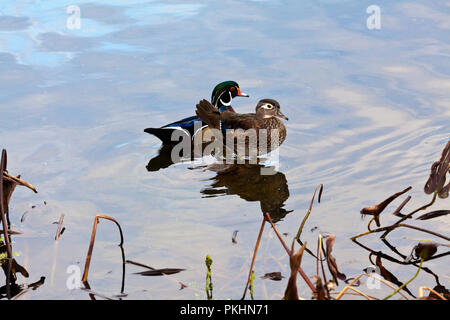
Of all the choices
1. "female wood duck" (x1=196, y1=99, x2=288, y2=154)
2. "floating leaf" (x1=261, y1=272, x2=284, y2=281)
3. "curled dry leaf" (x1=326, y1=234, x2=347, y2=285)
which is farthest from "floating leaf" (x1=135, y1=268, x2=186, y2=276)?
"female wood duck" (x1=196, y1=99, x2=288, y2=154)

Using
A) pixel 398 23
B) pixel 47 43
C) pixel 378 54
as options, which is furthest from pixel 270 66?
pixel 47 43

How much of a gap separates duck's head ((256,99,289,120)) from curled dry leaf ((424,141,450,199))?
321cm

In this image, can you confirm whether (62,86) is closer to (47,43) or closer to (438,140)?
(47,43)

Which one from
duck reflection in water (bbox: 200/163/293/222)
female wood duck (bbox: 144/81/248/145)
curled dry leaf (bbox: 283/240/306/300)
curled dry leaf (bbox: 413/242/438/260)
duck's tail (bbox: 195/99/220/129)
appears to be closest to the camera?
curled dry leaf (bbox: 283/240/306/300)

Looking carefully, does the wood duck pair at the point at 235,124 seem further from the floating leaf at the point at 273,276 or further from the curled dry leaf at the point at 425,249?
the curled dry leaf at the point at 425,249

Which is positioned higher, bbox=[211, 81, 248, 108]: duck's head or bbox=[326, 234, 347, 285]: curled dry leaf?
bbox=[211, 81, 248, 108]: duck's head

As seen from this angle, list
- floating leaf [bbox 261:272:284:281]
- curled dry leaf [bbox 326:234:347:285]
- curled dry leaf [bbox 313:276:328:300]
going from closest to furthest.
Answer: curled dry leaf [bbox 313:276:328:300] < curled dry leaf [bbox 326:234:347:285] < floating leaf [bbox 261:272:284:281]

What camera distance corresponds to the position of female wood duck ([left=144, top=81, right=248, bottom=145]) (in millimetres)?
8195

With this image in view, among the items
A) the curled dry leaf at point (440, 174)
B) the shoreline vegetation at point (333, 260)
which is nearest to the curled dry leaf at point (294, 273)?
the shoreline vegetation at point (333, 260)

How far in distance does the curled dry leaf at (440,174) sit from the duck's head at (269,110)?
3213 mm

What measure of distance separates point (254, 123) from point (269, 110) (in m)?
0.27

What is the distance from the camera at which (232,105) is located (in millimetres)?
10055

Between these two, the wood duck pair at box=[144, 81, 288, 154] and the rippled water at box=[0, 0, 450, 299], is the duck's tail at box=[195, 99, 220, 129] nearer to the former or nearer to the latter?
the wood duck pair at box=[144, 81, 288, 154]

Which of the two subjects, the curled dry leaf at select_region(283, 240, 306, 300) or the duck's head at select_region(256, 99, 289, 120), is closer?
the curled dry leaf at select_region(283, 240, 306, 300)
